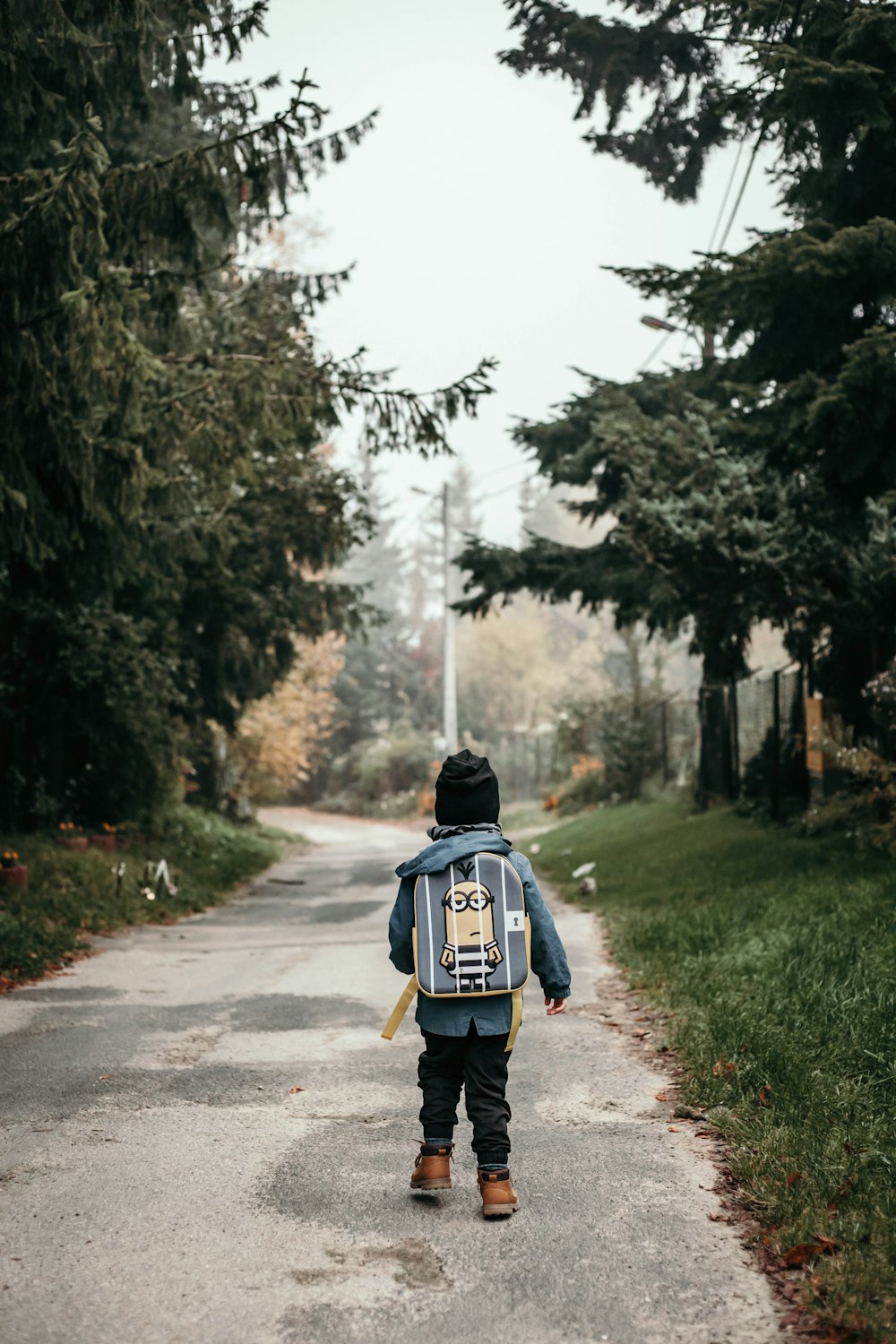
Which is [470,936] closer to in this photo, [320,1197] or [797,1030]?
[320,1197]

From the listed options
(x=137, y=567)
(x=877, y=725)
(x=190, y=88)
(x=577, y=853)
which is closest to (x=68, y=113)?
(x=190, y=88)

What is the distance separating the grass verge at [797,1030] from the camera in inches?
150

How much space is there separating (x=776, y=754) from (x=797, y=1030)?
891 cm

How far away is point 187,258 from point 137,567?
3.41m

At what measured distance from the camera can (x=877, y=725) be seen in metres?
11.2

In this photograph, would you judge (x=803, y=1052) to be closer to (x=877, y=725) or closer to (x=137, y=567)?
(x=877, y=725)

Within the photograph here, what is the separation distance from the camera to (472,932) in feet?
14.3

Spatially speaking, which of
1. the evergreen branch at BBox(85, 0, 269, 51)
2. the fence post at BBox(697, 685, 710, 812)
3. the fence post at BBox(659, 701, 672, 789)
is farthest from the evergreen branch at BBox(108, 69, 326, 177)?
the fence post at BBox(659, 701, 672, 789)

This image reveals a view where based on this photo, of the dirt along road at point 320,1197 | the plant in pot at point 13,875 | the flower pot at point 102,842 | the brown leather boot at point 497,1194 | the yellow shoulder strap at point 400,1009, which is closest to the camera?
the dirt along road at point 320,1197

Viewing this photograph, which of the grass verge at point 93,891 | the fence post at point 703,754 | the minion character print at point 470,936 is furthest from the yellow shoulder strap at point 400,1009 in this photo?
the fence post at point 703,754

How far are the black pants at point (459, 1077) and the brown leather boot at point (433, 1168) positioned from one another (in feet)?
0.16

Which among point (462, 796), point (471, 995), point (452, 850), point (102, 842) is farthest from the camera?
point (102, 842)

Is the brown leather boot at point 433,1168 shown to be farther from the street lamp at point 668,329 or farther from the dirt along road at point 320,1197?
the street lamp at point 668,329

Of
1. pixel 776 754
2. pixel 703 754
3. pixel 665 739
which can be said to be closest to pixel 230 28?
pixel 776 754
